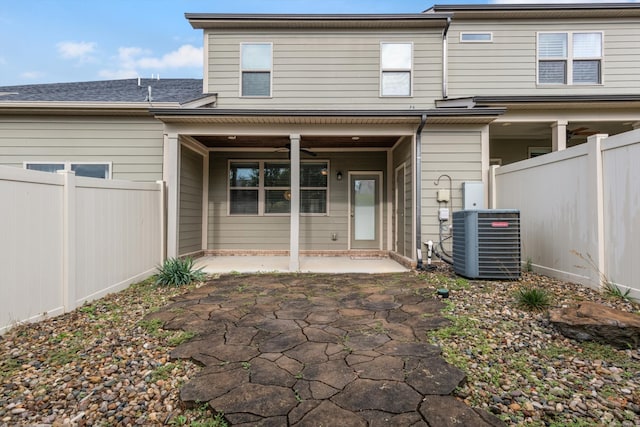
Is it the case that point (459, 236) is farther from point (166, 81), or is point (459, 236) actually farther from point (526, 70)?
point (166, 81)

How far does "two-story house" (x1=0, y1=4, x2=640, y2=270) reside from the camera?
21.6 ft

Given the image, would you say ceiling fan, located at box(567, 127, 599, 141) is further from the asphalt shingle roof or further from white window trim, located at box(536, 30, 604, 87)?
the asphalt shingle roof

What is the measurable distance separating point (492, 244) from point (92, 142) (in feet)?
25.7

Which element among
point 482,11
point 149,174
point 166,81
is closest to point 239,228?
point 149,174

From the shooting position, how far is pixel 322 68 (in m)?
7.45

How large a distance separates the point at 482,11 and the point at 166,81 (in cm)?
849

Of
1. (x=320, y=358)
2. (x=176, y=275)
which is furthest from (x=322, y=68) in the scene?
(x=320, y=358)

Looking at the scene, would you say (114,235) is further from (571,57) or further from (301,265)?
(571,57)

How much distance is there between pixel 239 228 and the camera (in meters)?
7.79

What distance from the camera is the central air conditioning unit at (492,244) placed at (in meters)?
4.56

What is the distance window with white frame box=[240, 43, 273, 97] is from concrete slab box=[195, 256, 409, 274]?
3857mm

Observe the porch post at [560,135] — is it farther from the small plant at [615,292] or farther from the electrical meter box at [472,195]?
the small plant at [615,292]

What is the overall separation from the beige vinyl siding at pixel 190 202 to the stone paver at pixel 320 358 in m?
2.72

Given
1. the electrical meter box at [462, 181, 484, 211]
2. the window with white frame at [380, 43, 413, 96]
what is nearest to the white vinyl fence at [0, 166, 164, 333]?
the electrical meter box at [462, 181, 484, 211]
